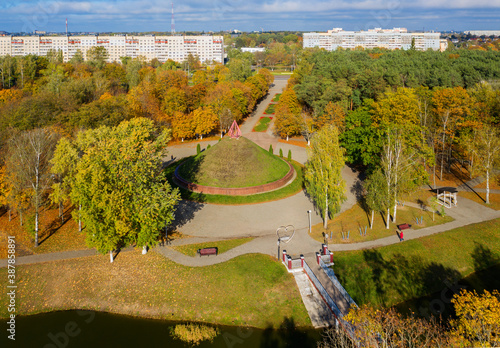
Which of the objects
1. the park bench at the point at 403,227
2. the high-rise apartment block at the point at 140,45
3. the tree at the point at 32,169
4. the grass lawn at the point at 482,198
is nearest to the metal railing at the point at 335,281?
the park bench at the point at 403,227

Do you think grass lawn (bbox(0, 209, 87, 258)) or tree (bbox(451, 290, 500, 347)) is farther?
grass lawn (bbox(0, 209, 87, 258))

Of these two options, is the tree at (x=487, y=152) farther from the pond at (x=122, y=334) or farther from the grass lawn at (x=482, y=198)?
the pond at (x=122, y=334)

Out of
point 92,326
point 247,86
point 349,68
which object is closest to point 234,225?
point 92,326

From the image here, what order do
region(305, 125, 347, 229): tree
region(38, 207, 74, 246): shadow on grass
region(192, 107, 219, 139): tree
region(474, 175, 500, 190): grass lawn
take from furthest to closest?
region(192, 107, 219, 139): tree
region(474, 175, 500, 190): grass lawn
region(38, 207, 74, 246): shadow on grass
region(305, 125, 347, 229): tree

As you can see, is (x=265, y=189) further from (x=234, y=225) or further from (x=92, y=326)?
(x=92, y=326)

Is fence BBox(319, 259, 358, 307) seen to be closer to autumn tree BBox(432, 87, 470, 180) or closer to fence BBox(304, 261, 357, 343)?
fence BBox(304, 261, 357, 343)

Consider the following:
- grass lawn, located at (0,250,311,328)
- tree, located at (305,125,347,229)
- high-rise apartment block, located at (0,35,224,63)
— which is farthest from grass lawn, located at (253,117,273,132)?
high-rise apartment block, located at (0,35,224,63)

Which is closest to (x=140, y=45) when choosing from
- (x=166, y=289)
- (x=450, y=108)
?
(x=450, y=108)
